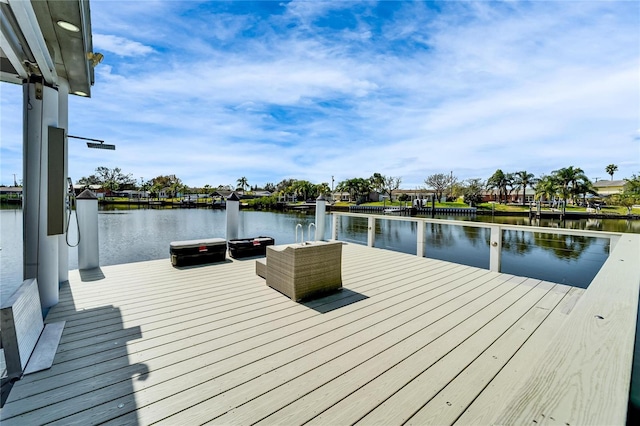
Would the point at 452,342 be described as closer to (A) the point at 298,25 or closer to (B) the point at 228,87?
(A) the point at 298,25

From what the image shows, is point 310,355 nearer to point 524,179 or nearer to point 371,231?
point 371,231

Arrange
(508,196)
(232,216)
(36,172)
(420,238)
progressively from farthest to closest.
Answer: (508,196), (232,216), (420,238), (36,172)

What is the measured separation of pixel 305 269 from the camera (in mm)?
2973

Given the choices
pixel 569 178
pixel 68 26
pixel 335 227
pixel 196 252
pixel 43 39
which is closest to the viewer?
pixel 43 39

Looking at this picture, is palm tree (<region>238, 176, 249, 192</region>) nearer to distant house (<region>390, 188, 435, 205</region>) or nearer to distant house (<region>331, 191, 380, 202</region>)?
distant house (<region>331, 191, 380, 202</region>)

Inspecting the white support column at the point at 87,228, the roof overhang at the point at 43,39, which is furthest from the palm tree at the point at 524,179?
the roof overhang at the point at 43,39

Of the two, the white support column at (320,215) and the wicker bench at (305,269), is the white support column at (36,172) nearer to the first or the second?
the wicker bench at (305,269)

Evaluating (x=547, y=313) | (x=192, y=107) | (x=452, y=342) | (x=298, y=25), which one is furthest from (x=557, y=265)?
(x=192, y=107)

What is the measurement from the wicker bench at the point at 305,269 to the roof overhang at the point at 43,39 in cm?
246

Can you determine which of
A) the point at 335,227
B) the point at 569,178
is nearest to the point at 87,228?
the point at 335,227

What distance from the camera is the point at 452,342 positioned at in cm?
215

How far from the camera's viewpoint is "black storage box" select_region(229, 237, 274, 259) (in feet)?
16.0

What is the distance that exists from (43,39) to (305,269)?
9.19 ft

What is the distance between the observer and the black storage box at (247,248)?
486 centimetres
